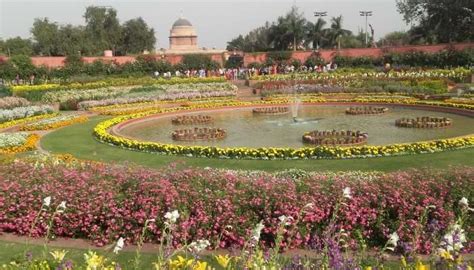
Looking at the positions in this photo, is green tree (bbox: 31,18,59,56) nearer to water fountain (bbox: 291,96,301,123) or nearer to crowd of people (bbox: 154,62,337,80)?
crowd of people (bbox: 154,62,337,80)

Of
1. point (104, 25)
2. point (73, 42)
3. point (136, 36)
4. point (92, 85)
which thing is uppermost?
point (104, 25)

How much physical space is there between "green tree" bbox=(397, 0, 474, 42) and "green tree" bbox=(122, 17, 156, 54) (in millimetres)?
26645

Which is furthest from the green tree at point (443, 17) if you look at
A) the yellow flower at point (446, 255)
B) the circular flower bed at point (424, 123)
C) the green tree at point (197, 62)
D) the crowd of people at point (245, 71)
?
the yellow flower at point (446, 255)

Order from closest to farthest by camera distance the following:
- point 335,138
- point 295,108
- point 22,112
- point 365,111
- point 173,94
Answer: point 335,138, point 365,111, point 22,112, point 295,108, point 173,94

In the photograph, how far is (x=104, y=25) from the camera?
2142 inches

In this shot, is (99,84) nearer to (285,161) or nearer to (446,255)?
(285,161)

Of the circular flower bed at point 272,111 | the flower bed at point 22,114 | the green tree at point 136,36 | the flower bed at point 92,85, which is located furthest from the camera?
the green tree at point 136,36

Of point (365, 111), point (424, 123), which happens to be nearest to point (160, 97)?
point (365, 111)

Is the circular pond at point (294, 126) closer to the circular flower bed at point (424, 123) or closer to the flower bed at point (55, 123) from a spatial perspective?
the circular flower bed at point (424, 123)

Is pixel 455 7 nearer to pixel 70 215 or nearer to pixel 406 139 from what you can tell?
pixel 406 139

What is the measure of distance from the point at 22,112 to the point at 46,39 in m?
32.8

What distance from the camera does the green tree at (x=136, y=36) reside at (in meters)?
55.0

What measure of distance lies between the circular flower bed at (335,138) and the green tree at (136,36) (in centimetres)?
4576

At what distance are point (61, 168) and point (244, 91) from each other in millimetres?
20191
